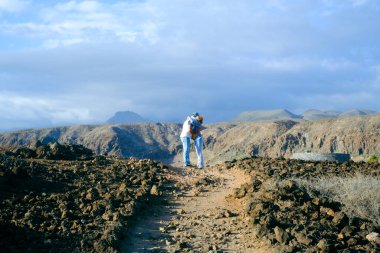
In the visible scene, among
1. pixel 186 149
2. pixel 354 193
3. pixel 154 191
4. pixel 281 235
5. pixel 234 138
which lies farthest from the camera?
pixel 234 138

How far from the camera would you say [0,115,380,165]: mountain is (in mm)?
65300

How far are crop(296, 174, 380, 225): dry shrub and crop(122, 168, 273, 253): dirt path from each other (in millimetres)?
2176

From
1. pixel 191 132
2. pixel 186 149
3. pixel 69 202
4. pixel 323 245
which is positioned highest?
pixel 191 132

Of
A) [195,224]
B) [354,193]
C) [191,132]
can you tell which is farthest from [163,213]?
[191,132]

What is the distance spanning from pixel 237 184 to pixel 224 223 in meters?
3.77

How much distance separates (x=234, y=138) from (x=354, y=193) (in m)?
69.8

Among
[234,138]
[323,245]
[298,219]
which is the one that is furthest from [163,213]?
[234,138]

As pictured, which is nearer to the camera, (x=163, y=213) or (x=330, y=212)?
(x=330, y=212)

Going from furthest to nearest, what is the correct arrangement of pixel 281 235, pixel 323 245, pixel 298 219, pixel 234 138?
pixel 234 138, pixel 298 219, pixel 281 235, pixel 323 245

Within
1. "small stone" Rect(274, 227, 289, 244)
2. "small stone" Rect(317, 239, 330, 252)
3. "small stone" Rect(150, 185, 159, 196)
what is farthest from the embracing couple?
"small stone" Rect(317, 239, 330, 252)

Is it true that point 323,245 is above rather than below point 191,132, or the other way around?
below

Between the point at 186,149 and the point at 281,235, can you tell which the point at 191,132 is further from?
the point at 281,235

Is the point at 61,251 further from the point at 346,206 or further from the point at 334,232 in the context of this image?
the point at 346,206

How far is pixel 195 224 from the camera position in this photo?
991 cm
